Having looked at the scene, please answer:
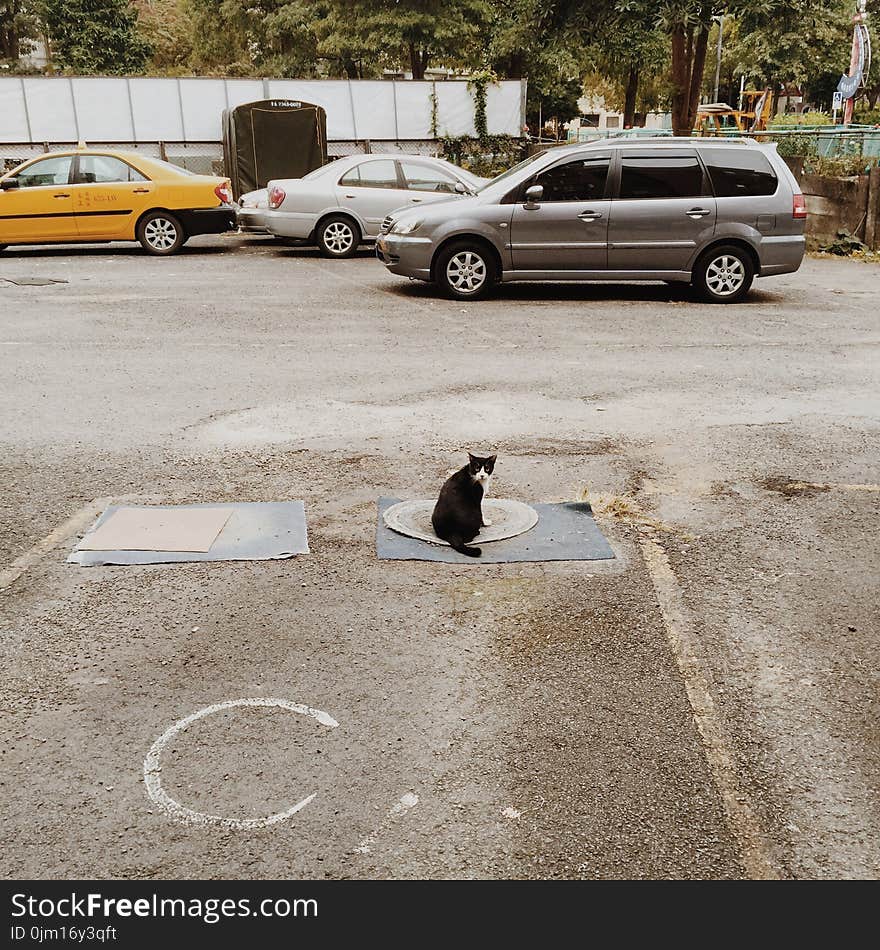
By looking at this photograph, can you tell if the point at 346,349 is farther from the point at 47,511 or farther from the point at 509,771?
the point at 509,771

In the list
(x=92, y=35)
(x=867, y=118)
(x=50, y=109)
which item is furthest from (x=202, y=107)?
(x=867, y=118)

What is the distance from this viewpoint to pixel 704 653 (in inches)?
161

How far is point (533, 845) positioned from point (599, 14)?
20938 millimetres

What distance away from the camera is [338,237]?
55.5ft

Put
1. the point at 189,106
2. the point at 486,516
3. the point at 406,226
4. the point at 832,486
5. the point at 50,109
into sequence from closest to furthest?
the point at 486,516
the point at 832,486
the point at 406,226
the point at 50,109
the point at 189,106

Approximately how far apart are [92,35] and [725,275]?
151ft

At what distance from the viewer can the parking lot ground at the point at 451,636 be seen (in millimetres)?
3000

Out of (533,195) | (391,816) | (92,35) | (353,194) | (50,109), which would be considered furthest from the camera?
(92,35)

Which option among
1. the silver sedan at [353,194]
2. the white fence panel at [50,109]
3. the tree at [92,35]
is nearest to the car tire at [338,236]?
the silver sedan at [353,194]

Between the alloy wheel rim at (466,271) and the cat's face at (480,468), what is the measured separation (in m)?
7.81

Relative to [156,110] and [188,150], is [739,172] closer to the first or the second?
[188,150]

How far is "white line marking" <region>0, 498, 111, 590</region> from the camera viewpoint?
4.80 m

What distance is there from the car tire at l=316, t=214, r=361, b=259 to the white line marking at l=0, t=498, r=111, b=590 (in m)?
11.8

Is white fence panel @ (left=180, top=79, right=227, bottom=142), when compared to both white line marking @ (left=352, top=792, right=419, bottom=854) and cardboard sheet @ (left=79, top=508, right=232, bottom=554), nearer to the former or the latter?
cardboard sheet @ (left=79, top=508, right=232, bottom=554)
